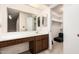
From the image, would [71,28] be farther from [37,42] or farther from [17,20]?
[17,20]

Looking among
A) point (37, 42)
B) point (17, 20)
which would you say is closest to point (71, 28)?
point (37, 42)

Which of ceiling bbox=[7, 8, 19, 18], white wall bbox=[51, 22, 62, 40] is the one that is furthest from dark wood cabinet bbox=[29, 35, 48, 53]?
ceiling bbox=[7, 8, 19, 18]

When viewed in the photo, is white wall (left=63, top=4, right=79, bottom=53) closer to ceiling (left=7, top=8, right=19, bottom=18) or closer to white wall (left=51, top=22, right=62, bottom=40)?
white wall (left=51, top=22, right=62, bottom=40)

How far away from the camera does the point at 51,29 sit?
2.93 metres

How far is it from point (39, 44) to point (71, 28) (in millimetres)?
1292

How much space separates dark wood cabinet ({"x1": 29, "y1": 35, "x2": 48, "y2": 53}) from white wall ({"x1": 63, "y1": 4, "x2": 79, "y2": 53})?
1.03m

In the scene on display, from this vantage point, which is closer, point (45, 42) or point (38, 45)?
point (38, 45)

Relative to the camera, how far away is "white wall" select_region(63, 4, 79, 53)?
4.58 feet

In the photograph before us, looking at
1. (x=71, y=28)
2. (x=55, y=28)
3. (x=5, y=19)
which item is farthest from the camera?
(x=55, y=28)

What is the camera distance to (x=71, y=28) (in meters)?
1.45

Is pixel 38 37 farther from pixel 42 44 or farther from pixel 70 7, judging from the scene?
pixel 70 7

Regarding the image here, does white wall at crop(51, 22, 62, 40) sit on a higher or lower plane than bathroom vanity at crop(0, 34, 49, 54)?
higher

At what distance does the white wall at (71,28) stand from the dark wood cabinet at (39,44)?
1030 millimetres
